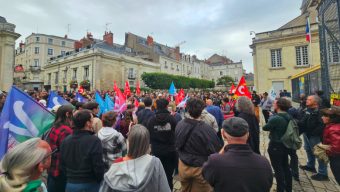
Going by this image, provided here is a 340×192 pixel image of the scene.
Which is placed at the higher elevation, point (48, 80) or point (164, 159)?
point (48, 80)

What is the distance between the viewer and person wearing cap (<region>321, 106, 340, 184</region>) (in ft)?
11.3

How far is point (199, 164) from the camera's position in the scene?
2945mm

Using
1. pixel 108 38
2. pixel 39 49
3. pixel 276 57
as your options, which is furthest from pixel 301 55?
pixel 39 49

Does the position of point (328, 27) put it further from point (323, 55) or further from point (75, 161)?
point (75, 161)

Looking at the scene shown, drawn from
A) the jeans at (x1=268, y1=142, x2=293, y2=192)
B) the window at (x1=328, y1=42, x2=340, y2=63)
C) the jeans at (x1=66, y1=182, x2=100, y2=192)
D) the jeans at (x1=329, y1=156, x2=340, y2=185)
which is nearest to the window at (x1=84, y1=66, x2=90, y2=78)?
the window at (x1=328, y1=42, x2=340, y2=63)

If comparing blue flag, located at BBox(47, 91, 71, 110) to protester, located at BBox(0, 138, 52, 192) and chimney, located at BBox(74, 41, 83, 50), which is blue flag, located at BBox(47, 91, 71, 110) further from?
chimney, located at BBox(74, 41, 83, 50)

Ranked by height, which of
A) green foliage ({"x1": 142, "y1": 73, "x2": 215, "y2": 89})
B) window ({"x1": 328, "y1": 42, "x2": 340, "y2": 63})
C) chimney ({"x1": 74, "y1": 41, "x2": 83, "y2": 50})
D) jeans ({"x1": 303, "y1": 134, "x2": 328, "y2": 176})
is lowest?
jeans ({"x1": 303, "y1": 134, "x2": 328, "y2": 176})

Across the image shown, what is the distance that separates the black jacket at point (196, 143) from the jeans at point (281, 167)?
1576 millimetres

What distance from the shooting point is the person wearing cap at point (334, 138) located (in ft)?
11.3

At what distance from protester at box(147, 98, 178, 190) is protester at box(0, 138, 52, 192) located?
7.40ft

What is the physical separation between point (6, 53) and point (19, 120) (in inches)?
1069

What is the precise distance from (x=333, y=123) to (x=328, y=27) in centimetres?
565

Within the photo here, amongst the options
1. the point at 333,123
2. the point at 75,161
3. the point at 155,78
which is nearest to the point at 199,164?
the point at 75,161

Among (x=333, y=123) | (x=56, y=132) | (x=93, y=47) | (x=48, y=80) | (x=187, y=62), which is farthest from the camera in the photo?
(x=187, y=62)
